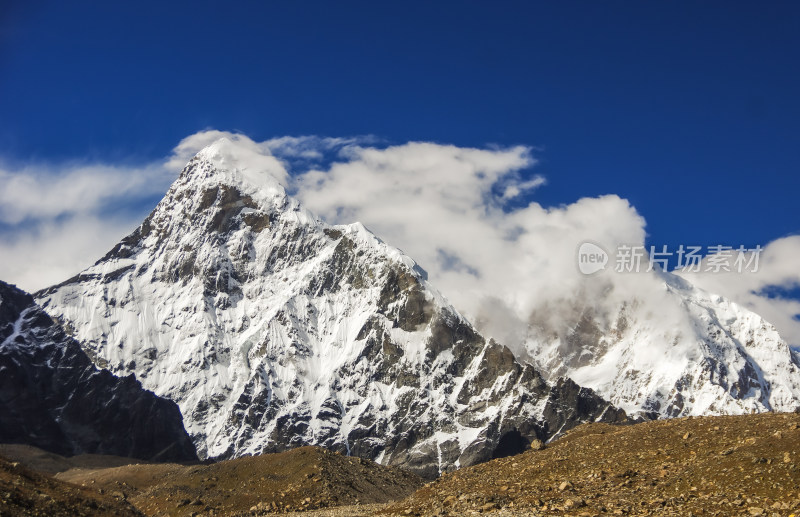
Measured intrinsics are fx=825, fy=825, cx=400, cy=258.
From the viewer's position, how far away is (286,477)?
86.4 m

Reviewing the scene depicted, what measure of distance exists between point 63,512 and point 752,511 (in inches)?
1388

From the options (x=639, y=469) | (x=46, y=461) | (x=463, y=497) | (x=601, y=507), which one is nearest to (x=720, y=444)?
(x=639, y=469)

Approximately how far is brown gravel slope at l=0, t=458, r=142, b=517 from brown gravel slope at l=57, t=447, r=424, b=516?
2026cm

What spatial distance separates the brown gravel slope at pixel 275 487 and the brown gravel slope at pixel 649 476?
26904 mm

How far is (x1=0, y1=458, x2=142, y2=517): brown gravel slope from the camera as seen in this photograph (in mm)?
42594

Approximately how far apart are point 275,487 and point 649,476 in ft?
161

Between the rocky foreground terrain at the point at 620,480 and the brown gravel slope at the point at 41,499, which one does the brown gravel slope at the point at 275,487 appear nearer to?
the rocky foreground terrain at the point at 620,480

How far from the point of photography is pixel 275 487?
8400cm

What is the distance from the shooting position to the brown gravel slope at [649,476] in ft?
127

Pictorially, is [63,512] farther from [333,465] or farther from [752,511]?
[333,465]

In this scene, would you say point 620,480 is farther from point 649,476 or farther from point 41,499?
point 41,499

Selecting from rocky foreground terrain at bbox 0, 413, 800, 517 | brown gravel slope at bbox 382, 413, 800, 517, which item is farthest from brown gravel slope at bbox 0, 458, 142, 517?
brown gravel slope at bbox 382, 413, 800, 517

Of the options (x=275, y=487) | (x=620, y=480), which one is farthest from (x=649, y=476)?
(x=275, y=487)

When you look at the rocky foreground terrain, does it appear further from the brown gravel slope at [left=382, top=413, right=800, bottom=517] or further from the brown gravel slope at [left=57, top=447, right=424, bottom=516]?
the brown gravel slope at [left=57, top=447, right=424, bottom=516]
